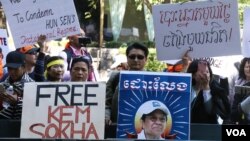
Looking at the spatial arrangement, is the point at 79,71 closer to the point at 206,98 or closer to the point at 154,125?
the point at 154,125

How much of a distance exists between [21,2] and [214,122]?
2783 mm

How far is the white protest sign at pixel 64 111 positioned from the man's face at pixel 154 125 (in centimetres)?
37

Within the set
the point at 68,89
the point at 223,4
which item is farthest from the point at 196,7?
the point at 68,89

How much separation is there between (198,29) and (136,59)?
1059mm

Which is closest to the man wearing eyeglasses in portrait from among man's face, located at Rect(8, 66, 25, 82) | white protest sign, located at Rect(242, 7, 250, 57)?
man's face, located at Rect(8, 66, 25, 82)

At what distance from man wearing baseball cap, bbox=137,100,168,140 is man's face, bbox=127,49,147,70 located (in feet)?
3.02


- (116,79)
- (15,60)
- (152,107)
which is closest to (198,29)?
(116,79)

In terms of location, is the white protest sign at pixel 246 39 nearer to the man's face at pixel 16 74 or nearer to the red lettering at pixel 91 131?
the man's face at pixel 16 74

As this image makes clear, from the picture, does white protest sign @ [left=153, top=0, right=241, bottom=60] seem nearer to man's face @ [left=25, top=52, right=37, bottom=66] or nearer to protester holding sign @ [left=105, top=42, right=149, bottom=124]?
protester holding sign @ [left=105, top=42, right=149, bottom=124]

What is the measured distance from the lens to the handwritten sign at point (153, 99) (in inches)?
194

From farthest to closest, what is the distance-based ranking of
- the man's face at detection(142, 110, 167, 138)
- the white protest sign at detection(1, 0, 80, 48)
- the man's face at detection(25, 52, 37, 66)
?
the white protest sign at detection(1, 0, 80, 48) → the man's face at detection(25, 52, 37, 66) → the man's face at detection(142, 110, 167, 138)

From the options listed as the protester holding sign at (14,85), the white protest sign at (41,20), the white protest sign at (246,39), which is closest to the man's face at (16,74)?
the protester holding sign at (14,85)

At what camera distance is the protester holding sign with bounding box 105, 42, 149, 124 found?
530 centimetres

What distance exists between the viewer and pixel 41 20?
6.92 meters
